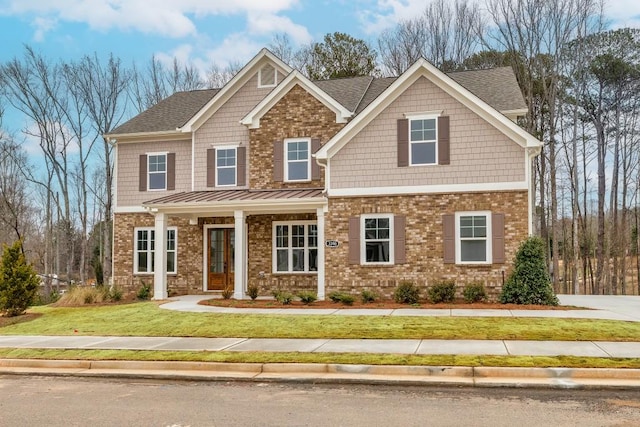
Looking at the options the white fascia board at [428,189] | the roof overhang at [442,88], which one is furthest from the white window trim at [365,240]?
the roof overhang at [442,88]

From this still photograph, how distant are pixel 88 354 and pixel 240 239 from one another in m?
8.86

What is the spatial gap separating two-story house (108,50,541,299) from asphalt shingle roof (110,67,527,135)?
0.27 feet

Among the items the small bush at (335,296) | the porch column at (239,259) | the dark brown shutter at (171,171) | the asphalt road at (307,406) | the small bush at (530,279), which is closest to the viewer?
the asphalt road at (307,406)

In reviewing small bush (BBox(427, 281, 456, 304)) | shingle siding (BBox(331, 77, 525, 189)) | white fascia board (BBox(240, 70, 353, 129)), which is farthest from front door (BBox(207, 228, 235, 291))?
small bush (BBox(427, 281, 456, 304))

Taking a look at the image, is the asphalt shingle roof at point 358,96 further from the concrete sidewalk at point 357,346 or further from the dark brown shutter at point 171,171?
the concrete sidewalk at point 357,346

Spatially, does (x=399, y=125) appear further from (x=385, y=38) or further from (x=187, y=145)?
(x=385, y=38)

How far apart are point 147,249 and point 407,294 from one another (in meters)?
11.0

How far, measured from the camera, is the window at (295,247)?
20875mm

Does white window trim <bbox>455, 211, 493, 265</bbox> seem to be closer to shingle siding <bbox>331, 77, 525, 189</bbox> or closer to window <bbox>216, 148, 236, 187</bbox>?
shingle siding <bbox>331, 77, 525, 189</bbox>

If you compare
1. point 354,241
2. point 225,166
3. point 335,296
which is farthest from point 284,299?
point 225,166

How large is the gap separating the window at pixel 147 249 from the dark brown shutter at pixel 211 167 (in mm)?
2301

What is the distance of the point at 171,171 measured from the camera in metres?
23.2

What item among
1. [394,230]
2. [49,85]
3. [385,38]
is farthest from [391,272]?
[49,85]

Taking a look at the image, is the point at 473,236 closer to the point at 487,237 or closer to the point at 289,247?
the point at 487,237
